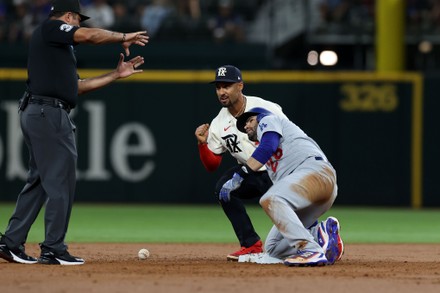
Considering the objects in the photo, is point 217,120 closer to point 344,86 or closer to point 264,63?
point 344,86

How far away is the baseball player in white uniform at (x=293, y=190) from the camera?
8.55 m

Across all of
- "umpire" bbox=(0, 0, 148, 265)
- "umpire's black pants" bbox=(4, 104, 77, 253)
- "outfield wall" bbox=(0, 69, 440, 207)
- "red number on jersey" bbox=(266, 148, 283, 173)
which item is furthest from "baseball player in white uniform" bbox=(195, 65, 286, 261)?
"outfield wall" bbox=(0, 69, 440, 207)

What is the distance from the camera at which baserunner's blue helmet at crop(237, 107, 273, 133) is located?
29.3ft

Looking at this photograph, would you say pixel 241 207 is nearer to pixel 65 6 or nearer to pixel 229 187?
pixel 229 187

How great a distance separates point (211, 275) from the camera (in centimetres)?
805

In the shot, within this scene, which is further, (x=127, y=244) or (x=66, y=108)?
(x=127, y=244)

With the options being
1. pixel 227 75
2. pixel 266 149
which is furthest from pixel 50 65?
pixel 266 149

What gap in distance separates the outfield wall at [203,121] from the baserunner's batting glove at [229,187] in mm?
8142

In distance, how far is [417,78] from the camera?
709 inches

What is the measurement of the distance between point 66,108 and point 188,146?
949 cm

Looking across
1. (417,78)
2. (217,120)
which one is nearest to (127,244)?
(217,120)

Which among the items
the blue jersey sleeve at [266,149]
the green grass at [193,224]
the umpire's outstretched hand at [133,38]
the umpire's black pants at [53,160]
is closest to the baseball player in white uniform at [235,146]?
the blue jersey sleeve at [266,149]

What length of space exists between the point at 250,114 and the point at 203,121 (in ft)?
30.3

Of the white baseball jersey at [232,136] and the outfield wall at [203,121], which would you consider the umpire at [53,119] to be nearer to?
the white baseball jersey at [232,136]
